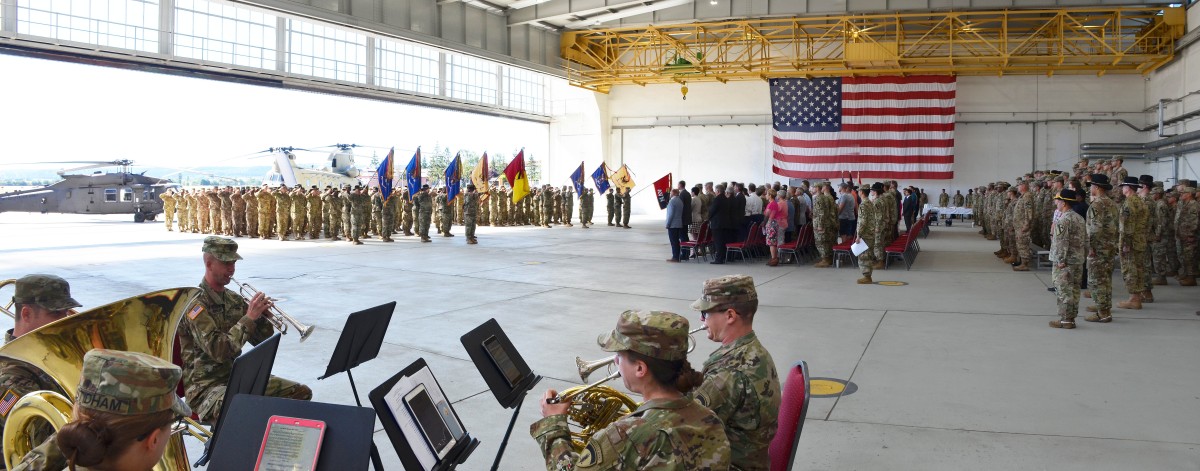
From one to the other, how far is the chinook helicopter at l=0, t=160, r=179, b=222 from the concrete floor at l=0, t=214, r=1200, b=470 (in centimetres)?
1462

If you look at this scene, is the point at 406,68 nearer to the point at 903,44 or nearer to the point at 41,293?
the point at 903,44

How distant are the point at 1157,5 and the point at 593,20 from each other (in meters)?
18.7

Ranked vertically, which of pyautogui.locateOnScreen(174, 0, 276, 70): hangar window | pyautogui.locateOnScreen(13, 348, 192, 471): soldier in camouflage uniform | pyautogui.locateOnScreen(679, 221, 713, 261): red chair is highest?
pyautogui.locateOnScreen(174, 0, 276, 70): hangar window

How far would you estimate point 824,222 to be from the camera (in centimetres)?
1443

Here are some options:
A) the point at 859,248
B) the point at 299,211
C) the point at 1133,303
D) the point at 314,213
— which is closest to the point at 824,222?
the point at 859,248

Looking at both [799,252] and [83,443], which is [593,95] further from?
[83,443]

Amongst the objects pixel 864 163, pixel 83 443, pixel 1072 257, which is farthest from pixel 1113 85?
pixel 83 443

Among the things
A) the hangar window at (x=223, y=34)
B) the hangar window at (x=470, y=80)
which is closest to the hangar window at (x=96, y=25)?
the hangar window at (x=223, y=34)

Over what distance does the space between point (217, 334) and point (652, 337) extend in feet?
8.74

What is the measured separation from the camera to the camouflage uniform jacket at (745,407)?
2.96 metres

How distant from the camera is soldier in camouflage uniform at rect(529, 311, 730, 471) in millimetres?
2299

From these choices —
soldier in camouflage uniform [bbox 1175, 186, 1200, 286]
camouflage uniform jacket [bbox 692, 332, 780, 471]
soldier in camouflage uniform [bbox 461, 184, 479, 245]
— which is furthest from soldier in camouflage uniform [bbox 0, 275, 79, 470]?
soldier in camouflage uniform [bbox 461, 184, 479, 245]

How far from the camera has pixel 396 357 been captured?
22.2 feet

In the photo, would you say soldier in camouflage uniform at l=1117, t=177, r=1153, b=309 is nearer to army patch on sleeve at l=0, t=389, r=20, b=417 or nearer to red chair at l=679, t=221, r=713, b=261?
red chair at l=679, t=221, r=713, b=261
